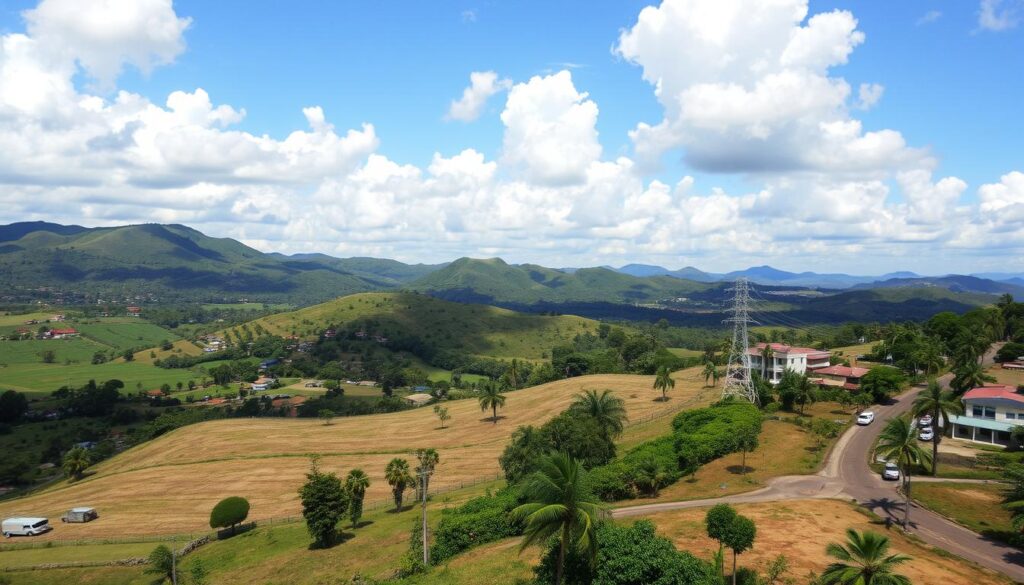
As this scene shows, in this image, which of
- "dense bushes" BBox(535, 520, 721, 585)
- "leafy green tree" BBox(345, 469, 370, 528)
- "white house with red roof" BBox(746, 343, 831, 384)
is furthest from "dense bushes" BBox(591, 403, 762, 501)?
"white house with red roof" BBox(746, 343, 831, 384)

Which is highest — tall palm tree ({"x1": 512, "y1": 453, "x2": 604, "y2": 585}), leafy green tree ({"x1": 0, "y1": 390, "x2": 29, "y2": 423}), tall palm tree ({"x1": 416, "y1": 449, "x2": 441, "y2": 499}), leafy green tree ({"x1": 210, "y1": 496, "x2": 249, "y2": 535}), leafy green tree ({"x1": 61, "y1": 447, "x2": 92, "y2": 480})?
tall palm tree ({"x1": 512, "y1": 453, "x2": 604, "y2": 585})

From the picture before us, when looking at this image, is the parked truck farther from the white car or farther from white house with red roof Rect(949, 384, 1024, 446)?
white house with red roof Rect(949, 384, 1024, 446)

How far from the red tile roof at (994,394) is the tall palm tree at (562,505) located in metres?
67.2

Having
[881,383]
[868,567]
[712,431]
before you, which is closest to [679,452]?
[712,431]

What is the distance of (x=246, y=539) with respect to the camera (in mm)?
58906

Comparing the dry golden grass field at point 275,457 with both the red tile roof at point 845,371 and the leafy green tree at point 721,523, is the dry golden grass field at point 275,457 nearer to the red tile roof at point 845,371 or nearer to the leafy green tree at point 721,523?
the red tile roof at point 845,371

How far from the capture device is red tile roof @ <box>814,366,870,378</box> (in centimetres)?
9490

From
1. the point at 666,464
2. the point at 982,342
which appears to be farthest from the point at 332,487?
the point at 982,342

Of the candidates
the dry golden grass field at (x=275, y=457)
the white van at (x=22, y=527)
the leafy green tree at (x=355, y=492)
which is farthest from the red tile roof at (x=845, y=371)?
the white van at (x=22, y=527)

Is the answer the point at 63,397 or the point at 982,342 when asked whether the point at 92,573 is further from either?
the point at 63,397

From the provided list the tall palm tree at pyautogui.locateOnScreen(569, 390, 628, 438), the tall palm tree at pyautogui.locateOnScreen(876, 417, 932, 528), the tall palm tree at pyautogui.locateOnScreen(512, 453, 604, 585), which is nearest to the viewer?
the tall palm tree at pyautogui.locateOnScreen(512, 453, 604, 585)

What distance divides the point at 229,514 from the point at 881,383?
8975 cm

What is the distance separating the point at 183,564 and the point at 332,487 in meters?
17.1

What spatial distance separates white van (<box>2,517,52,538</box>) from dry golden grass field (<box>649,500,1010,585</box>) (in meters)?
73.8
